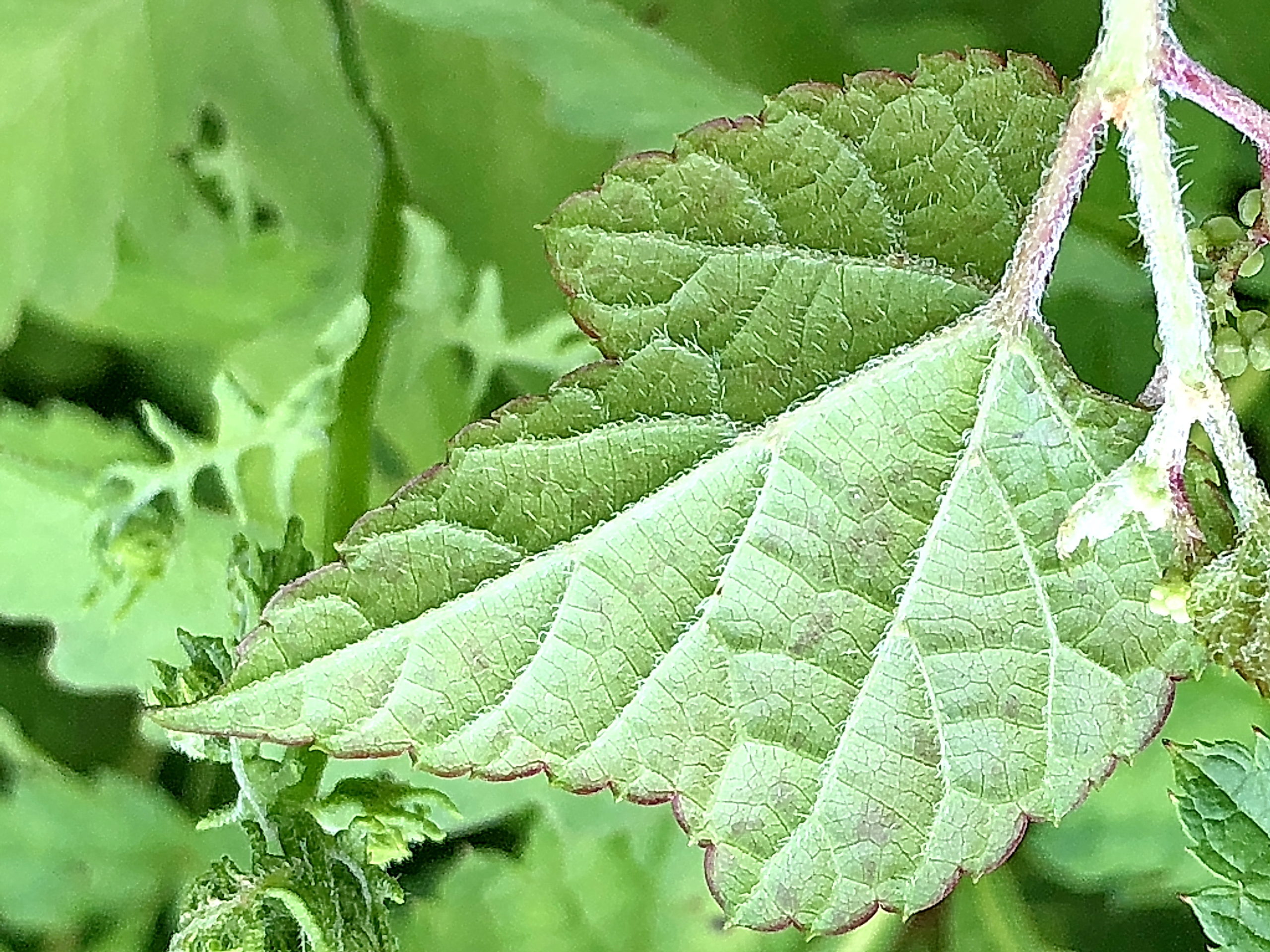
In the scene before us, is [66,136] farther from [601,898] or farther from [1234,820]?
[1234,820]

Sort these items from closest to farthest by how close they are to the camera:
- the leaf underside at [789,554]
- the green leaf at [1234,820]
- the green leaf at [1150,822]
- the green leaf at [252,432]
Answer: the leaf underside at [789,554] < the green leaf at [1234,820] < the green leaf at [252,432] < the green leaf at [1150,822]

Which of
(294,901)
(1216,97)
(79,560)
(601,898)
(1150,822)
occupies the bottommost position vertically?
(601,898)

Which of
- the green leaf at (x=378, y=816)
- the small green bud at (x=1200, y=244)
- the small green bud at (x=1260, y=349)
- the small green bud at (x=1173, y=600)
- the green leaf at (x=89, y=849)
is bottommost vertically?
the green leaf at (x=89, y=849)

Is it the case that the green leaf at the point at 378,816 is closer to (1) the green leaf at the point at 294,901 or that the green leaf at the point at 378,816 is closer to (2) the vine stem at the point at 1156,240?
(1) the green leaf at the point at 294,901

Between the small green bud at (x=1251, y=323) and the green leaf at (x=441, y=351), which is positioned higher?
the small green bud at (x=1251, y=323)

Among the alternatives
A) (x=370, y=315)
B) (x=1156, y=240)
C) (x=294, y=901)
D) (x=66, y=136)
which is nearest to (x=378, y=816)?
(x=294, y=901)

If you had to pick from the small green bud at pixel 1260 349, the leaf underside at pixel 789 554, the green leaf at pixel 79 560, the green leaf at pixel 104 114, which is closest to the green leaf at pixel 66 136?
the green leaf at pixel 104 114

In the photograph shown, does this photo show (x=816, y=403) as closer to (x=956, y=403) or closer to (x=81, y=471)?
(x=956, y=403)
